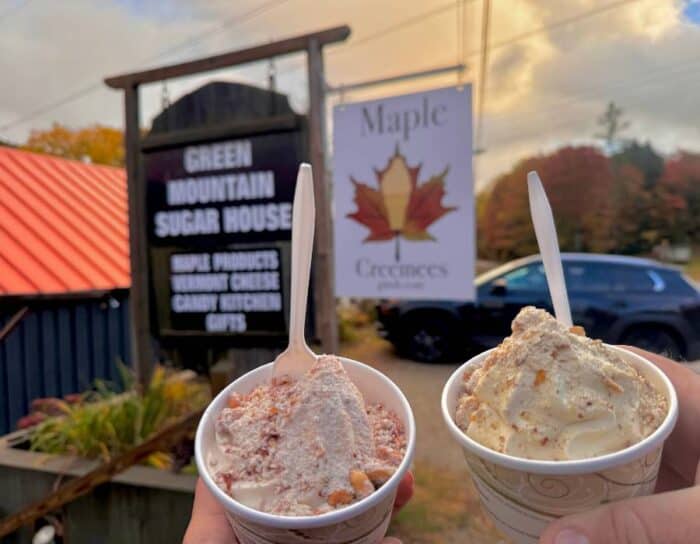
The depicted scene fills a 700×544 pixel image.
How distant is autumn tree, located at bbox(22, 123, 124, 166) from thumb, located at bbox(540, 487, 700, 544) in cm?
255

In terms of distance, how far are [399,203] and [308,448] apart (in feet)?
7.49

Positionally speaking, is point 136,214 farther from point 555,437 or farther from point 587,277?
point 587,277

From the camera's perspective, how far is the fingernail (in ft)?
2.78

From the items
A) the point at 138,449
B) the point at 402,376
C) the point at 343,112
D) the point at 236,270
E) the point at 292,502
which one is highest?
the point at 343,112

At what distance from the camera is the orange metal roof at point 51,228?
7.03 ft

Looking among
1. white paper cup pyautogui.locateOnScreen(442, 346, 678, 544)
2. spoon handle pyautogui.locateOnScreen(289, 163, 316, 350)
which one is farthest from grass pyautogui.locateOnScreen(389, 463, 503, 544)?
spoon handle pyautogui.locateOnScreen(289, 163, 316, 350)

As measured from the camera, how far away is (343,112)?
3.14 m

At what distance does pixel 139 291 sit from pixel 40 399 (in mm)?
949

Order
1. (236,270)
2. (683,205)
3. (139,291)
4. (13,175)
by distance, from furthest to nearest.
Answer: (683,205) → (139,291) → (236,270) → (13,175)

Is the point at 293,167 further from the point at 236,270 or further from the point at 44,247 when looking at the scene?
the point at 44,247

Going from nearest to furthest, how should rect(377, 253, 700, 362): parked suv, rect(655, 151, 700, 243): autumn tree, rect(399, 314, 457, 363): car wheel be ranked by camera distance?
rect(399, 314, 457, 363): car wheel → rect(377, 253, 700, 362): parked suv → rect(655, 151, 700, 243): autumn tree

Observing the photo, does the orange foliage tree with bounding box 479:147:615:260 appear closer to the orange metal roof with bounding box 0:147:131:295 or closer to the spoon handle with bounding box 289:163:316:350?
the orange metal roof with bounding box 0:147:131:295

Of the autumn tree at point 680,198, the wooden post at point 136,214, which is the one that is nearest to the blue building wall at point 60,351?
the wooden post at point 136,214

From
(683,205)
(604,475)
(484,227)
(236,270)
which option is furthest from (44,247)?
(683,205)
